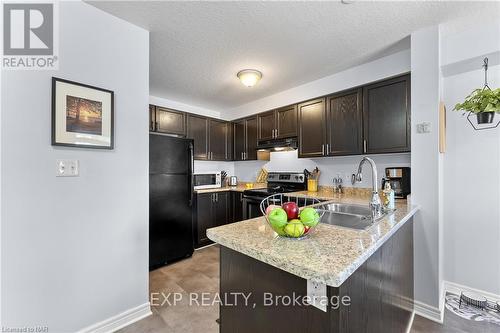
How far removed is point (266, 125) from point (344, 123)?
1.28 metres

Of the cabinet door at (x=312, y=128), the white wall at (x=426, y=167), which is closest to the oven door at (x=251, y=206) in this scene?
the cabinet door at (x=312, y=128)

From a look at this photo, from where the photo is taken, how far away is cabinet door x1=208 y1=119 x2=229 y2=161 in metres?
3.99

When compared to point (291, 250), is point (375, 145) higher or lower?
higher

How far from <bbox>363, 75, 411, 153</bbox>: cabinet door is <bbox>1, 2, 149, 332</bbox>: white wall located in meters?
2.29

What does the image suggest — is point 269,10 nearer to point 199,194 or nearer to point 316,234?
point 316,234

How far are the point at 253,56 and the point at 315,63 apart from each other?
0.75 metres

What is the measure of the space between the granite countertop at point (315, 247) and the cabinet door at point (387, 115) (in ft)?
4.14

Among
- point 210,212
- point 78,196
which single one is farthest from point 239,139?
point 78,196

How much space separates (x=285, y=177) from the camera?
3.61m

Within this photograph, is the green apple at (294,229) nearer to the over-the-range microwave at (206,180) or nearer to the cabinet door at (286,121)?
the cabinet door at (286,121)

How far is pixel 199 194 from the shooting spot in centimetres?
339

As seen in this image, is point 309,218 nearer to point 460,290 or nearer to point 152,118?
point 460,290

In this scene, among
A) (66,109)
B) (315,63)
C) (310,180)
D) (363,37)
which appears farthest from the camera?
(310,180)

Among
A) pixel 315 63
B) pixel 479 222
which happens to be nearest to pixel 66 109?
pixel 315 63
